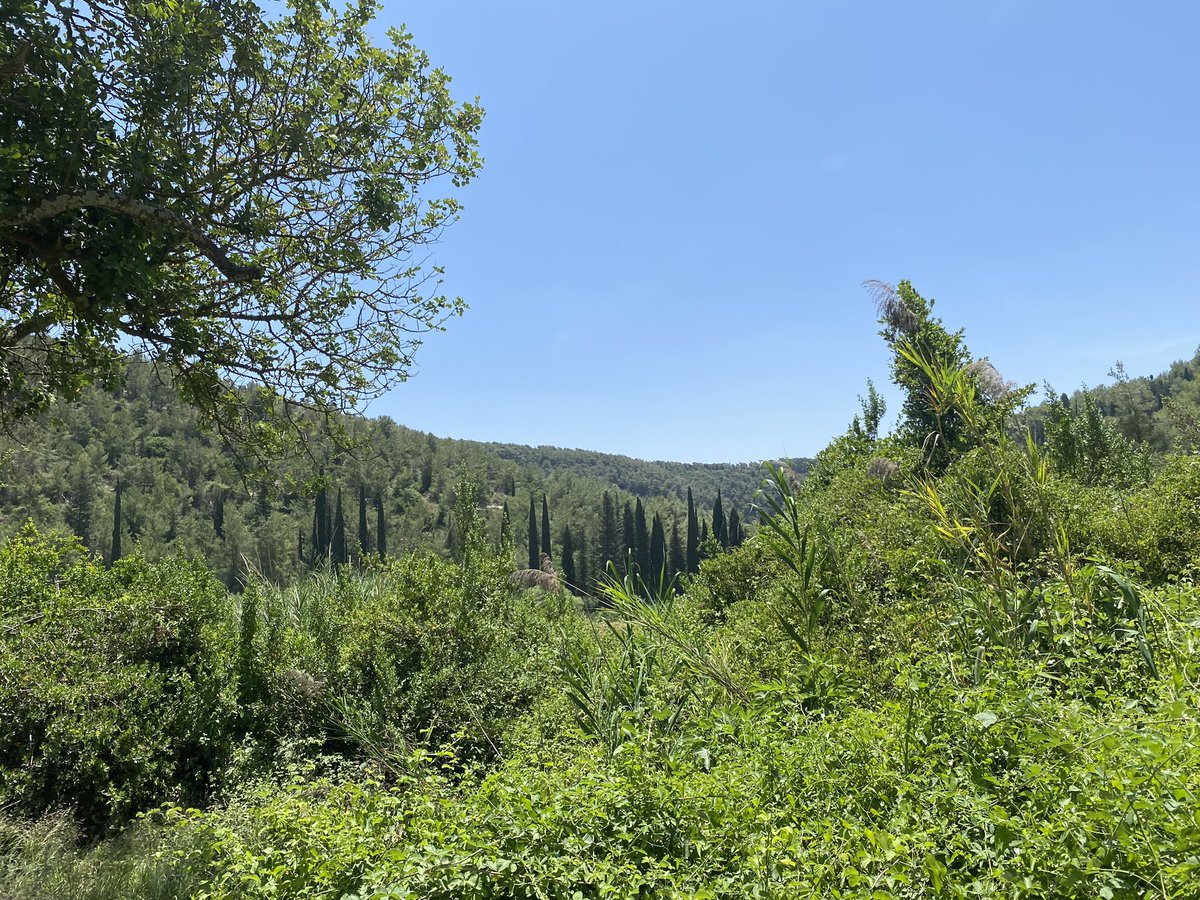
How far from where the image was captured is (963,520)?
4.12m

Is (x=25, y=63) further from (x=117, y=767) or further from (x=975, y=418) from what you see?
(x=117, y=767)

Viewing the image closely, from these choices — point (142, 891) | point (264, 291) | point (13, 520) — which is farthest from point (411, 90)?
point (13, 520)

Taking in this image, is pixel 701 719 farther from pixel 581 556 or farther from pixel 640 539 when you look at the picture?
pixel 581 556

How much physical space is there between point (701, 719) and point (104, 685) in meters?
7.22

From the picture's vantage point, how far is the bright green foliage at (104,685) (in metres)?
6.84

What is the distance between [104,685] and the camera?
23.6 ft

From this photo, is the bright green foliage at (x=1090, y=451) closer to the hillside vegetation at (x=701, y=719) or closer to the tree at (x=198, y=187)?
the hillside vegetation at (x=701, y=719)

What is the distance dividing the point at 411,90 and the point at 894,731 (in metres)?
5.09

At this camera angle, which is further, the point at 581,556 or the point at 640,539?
the point at 581,556

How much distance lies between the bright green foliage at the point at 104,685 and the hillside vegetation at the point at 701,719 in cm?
4

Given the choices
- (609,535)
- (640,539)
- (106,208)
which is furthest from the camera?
(609,535)

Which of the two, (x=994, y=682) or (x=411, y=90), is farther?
(x=411, y=90)

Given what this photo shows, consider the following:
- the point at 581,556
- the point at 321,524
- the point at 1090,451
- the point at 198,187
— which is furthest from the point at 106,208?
the point at 581,556

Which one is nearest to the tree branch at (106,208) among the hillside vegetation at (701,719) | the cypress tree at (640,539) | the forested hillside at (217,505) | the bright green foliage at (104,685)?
the hillside vegetation at (701,719)
